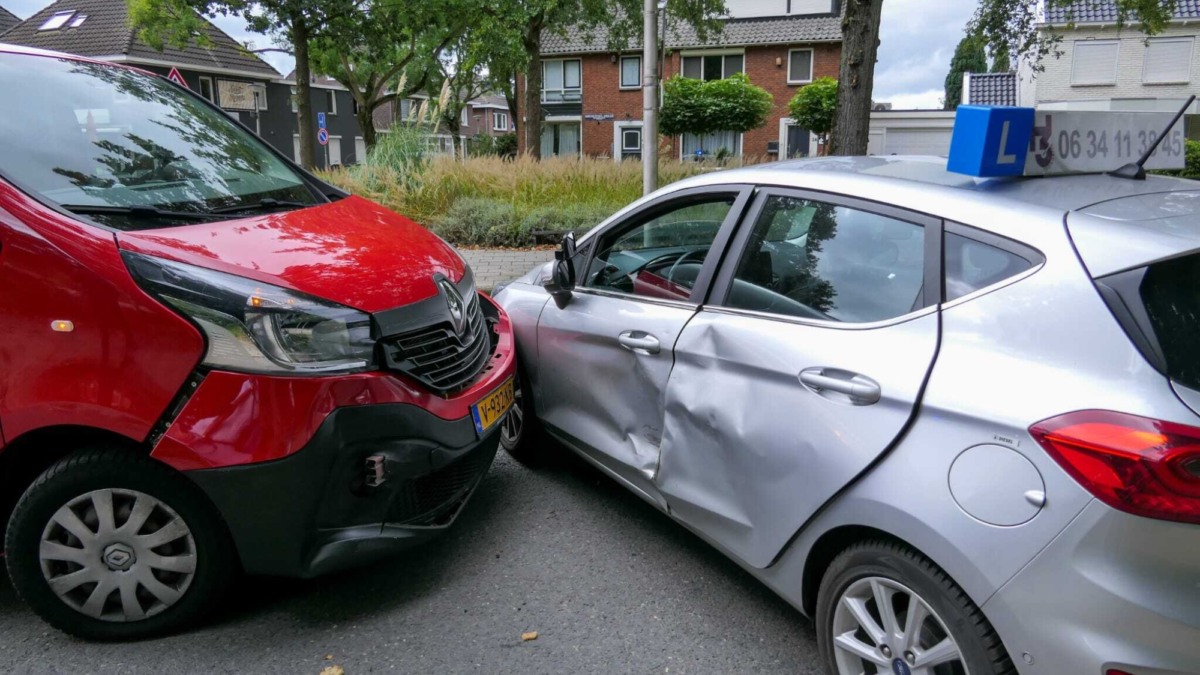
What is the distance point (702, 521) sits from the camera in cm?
290

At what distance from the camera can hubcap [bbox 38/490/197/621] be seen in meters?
2.64

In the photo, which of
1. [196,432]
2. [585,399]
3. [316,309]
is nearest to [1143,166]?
[585,399]

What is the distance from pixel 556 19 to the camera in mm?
19938

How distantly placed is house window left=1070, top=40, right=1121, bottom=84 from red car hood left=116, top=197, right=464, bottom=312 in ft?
147

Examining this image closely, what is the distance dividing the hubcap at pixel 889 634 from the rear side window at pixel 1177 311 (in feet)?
2.56

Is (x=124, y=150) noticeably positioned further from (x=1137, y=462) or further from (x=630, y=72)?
(x=630, y=72)

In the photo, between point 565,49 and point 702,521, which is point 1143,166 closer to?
point 702,521

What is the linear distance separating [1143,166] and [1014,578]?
1.50 m

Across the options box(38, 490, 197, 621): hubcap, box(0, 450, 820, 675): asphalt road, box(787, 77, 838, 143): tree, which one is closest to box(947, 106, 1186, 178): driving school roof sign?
box(0, 450, 820, 675): asphalt road

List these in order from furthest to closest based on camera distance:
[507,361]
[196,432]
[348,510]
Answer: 1. [507,361]
2. [348,510]
3. [196,432]

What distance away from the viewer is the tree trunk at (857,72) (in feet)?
27.5

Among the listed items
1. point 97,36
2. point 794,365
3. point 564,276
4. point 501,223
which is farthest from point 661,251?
point 97,36

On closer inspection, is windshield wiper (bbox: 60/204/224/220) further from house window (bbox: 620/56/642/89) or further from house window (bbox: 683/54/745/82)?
house window (bbox: 620/56/642/89)

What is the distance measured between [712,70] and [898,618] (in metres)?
42.6
